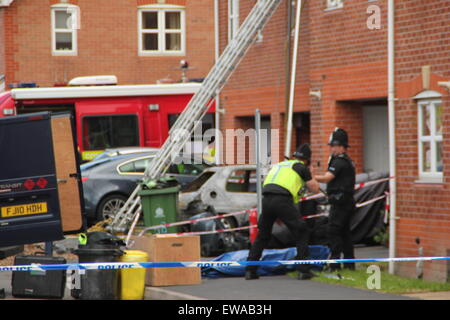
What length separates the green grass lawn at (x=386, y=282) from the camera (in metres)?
12.5

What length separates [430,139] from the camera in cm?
1408

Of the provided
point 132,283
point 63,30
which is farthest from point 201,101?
point 63,30

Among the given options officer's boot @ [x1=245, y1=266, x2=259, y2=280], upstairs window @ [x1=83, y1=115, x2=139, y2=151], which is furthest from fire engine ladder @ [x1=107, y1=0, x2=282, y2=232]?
upstairs window @ [x1=83, y1=115, x2=139, y2=151]

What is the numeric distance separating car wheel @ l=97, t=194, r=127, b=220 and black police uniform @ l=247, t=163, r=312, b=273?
7.07 meters

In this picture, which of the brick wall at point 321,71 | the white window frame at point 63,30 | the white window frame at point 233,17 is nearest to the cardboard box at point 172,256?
the brick wall at point 321,71

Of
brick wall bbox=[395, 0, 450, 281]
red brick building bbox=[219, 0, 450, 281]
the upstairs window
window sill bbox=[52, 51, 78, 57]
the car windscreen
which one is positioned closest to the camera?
brick wall bbox=[395, 0, 450, 281]

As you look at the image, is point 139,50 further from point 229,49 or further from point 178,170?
point 229,49

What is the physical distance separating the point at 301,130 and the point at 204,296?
29.4 ft

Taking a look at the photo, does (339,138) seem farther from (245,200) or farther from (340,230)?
(245,200)

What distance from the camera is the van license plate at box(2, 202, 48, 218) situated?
43.5 ft

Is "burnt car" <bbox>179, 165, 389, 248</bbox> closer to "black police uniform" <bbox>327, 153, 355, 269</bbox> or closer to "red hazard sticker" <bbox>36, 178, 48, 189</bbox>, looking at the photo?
"black police uniform" <bbox>327, 153, 355, 269</bbox>

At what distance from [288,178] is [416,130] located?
81.4 inches

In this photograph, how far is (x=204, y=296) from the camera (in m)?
11.9

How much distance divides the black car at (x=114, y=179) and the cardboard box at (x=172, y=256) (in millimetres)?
6622
